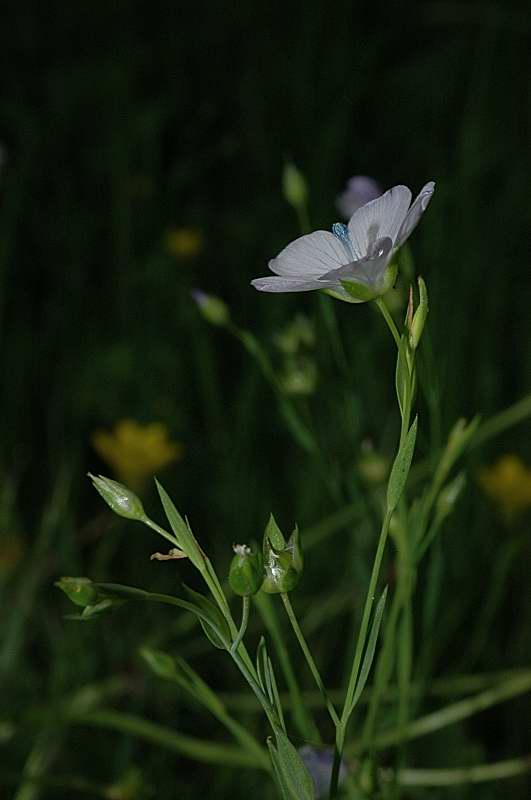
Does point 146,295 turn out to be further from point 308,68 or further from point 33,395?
point 308,68

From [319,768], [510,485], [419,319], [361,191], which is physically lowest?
[319,768]

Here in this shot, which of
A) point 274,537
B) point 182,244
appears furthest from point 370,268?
point 182,244

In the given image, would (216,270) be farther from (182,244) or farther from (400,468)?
(400,468)

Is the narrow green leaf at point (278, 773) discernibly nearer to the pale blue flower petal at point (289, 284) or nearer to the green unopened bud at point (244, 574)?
the green unopened bud at point (244, 574)

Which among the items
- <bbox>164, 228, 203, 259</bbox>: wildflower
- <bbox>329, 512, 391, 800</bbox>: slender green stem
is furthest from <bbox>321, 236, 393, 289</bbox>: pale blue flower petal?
<bbox>164, 228, 203, 259</bbox>: wildflower

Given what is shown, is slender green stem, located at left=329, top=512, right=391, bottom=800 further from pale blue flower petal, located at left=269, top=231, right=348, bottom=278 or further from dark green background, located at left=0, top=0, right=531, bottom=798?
dark green background, located at left=0, top=0, right=531, bottom=798

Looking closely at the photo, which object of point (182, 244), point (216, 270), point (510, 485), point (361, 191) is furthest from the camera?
point (216, 270)
